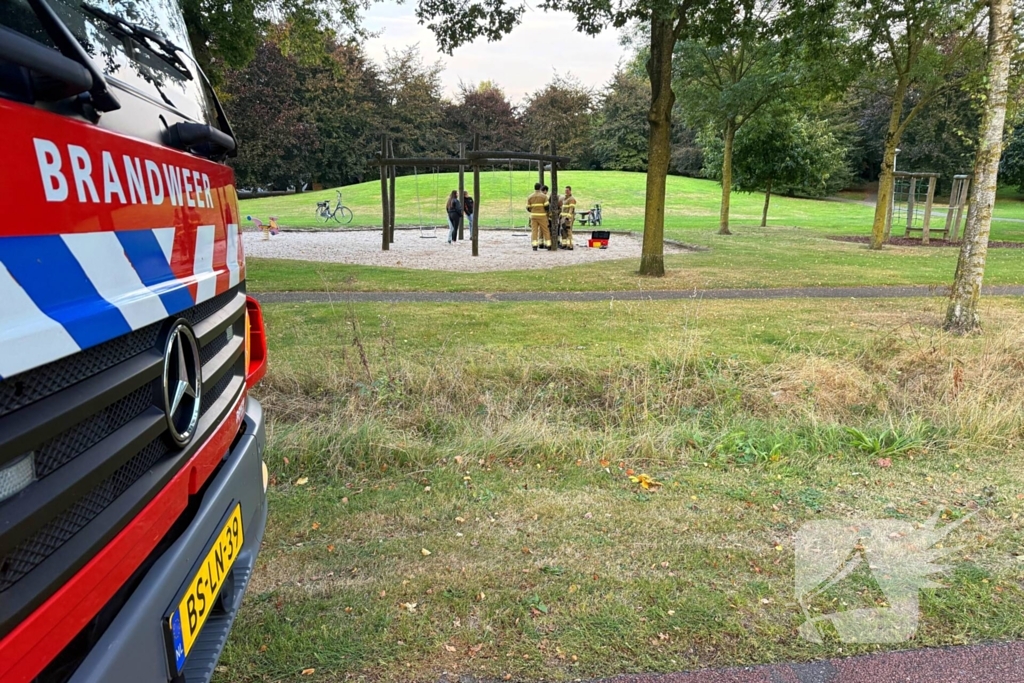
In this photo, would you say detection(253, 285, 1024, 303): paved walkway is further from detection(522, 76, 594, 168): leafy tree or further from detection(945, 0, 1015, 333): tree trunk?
detection(522, 76, 594, 168): leafy tree

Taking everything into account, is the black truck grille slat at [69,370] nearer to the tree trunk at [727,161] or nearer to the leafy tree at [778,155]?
the tree trunk at [727,161]

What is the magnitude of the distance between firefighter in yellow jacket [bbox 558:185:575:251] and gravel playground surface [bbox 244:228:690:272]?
459 mm

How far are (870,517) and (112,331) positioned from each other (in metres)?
3.74

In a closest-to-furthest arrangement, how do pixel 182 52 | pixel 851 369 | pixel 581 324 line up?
pixel 182 52, pixel 851 369, pixel 581 324

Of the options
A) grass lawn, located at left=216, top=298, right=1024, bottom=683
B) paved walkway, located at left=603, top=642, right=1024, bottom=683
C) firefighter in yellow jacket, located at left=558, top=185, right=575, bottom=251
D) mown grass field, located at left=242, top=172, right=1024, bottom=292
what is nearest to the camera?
paved walkway, located at left=603, top=642, right=1024, bottom=683

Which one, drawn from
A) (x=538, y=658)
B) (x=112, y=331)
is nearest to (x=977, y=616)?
(x=538, y=658)

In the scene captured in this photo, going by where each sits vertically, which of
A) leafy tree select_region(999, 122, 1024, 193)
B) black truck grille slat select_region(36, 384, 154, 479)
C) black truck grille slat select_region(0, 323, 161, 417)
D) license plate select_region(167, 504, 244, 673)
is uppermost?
leafy tree select_region(999, 122, 1024, 193)

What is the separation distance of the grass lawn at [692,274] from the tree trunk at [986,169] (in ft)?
14.0

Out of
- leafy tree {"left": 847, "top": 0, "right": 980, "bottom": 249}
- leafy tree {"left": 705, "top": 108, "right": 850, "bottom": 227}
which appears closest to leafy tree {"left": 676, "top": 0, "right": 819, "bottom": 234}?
leafy tree {"left": 705, "top": 108, "right": 850, "bottom": 227}

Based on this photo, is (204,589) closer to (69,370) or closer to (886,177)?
(69,370)

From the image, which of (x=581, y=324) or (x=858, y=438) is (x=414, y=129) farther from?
(x=858, y=438)

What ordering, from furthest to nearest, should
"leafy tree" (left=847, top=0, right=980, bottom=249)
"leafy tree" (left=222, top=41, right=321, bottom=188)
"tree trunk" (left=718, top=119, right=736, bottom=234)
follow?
"leafy tree" (left=222, top=41, right=321, bottom=188) < "tree trunk" (left=718, top=119, right=736, bottom=234) < "leafy tree" (left=847, top=0, right=980, bottom=249)

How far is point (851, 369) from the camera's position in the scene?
6.12 m

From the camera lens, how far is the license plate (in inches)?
66.1
